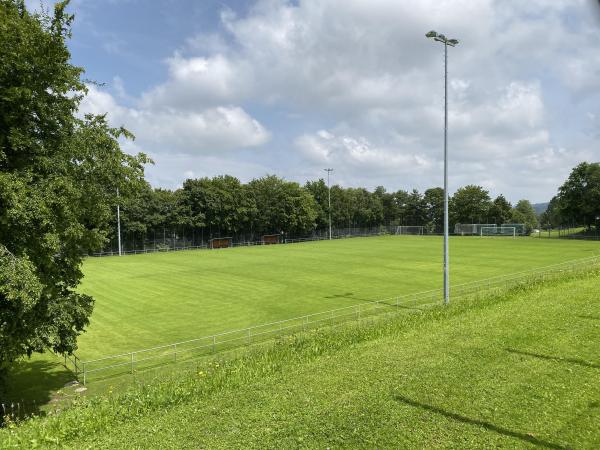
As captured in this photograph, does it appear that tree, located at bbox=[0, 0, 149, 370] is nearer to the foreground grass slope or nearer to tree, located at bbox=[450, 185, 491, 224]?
the foreground grass slope

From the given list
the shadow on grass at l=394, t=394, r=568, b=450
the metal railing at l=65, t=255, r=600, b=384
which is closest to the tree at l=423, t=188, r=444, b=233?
the metal railing at l=65, t=255, r=600, b=384

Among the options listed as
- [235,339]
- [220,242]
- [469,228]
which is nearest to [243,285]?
[235,339]

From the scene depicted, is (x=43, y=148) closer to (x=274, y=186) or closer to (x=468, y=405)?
(x=468, y=405)

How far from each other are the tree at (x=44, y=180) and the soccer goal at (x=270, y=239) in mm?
103478

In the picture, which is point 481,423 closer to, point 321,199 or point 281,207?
point 281,207

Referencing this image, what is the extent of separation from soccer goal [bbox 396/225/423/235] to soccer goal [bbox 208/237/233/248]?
6935 centimetres

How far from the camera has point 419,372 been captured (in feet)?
39.5

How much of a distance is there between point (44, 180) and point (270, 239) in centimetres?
10816

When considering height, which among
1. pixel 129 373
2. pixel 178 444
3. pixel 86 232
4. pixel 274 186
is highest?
pixel 274 186

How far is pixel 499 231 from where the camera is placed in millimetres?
130250

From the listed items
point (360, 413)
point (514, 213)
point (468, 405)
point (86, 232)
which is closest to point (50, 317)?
point (86, 232)

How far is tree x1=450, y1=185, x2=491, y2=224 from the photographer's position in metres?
145

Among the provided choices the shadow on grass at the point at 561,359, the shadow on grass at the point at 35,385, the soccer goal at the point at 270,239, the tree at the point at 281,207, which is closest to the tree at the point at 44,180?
the shadow on grass at the point at 35,385

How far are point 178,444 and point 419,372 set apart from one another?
652cm
